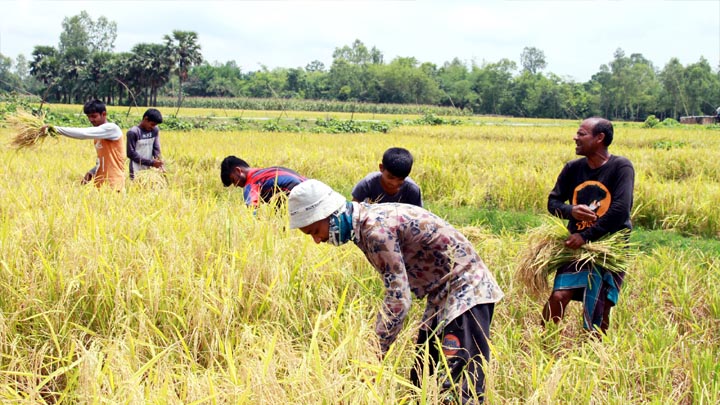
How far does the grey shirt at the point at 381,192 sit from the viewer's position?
12.2 feet

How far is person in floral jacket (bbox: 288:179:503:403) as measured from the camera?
6.55 ft

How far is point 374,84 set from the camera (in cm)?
5409

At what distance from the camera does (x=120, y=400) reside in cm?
179

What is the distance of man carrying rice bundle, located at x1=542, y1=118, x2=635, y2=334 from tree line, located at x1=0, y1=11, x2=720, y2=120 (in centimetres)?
2422

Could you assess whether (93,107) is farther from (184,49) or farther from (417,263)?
(184,49)

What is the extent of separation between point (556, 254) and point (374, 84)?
52.2 metres

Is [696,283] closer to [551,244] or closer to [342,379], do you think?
[551,244]

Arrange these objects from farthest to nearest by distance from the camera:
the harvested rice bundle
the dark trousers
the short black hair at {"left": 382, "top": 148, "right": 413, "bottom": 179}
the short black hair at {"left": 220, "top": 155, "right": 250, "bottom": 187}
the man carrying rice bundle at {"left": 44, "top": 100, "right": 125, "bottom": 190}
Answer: the man carrying rice bundle at {"left": 44, "top": 100, "right": 125, "bottom": 190}
the short black hair at {"left": 220, "top": 155, "right": 250, "bottom": 187}
the short black hair at {"left": 382, "top": 148, "right": 413, "bottom": 179}
the harvested rice bundle
the dark trousers

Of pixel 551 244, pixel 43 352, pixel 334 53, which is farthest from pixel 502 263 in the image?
pixel 334 53

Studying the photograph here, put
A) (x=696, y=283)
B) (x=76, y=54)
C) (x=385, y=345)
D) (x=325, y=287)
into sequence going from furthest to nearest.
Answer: (x=76, y=54) < (x=696, y=283) < (x=325, y=287) < (x=385, y=345)

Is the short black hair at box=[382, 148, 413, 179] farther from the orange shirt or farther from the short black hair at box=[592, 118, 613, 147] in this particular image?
Answer: the orange shirt

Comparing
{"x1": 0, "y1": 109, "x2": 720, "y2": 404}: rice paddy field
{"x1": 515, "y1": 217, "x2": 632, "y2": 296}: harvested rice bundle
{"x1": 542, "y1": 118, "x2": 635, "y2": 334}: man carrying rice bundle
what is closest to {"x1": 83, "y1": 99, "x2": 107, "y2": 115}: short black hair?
{"x1": 0, "y1": 109, "x2": 720, "y2": 404}: rice paddy field

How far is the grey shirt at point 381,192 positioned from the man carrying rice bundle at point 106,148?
2.27 metres

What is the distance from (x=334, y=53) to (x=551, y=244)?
4287 inches
